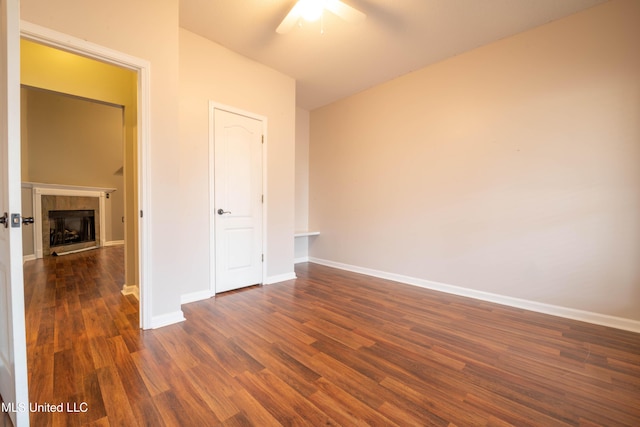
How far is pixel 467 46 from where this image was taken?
3031 millimetres

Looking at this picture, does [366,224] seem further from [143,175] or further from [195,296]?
[143,175]

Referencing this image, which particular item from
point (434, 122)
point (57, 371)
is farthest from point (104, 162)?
point (434, 122)

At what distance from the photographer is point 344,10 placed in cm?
215

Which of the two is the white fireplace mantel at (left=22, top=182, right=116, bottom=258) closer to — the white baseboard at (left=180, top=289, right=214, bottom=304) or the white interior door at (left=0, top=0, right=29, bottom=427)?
the white baseboard at (left=180, top=289, right=214, bottom=304)

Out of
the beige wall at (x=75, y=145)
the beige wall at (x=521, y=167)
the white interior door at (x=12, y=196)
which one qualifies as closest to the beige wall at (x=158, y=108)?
the white interior door at (x=12, y=196)

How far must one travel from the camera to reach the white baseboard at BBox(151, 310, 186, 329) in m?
2.28

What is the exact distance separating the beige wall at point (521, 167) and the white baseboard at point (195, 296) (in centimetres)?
240

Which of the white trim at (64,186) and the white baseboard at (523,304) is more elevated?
the white trim at (64,186)

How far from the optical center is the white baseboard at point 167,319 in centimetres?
228

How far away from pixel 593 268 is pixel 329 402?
278 centimetres

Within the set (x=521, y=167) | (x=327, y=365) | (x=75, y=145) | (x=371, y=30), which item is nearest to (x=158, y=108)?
(x=371, y=30)

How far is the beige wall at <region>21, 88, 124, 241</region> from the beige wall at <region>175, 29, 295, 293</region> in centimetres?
344

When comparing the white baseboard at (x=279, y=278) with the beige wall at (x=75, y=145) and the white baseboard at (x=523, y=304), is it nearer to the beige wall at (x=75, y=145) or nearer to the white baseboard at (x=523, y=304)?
the white baseboard at (x=523, y=304)

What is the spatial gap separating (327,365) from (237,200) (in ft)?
7.37
